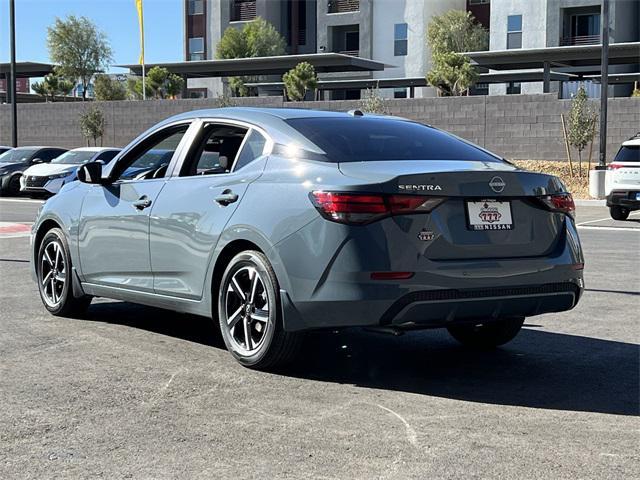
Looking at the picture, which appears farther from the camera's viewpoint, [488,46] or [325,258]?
[488,46]

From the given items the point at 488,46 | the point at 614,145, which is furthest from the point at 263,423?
the point at 488,46

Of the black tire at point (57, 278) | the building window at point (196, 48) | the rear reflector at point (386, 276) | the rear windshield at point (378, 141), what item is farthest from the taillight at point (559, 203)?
the building window at point (196, 48)

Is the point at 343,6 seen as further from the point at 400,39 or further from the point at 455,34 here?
the point at 455,34

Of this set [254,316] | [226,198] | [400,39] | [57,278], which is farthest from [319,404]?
[400,39]

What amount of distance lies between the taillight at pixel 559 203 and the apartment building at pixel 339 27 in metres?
51.7

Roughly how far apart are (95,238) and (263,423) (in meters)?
3.05

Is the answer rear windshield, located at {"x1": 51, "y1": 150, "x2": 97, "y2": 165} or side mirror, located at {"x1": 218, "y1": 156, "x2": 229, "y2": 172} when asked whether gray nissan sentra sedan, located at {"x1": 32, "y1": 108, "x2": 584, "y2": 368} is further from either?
rear windshield, located at {"x1": 51, "y1": 150, "x2": 97, "y2": 165}

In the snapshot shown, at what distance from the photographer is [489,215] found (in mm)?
5570


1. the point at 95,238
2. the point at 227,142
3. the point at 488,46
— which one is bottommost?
the point at 95,238

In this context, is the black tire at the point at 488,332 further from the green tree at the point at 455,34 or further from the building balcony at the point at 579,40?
the building balcony at the point at 579,40

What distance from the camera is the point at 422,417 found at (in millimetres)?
4930

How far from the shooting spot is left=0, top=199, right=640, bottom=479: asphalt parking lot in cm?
419

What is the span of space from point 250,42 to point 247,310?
58.6 meters

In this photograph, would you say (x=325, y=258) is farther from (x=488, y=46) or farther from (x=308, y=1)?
(x=308, y=1)
